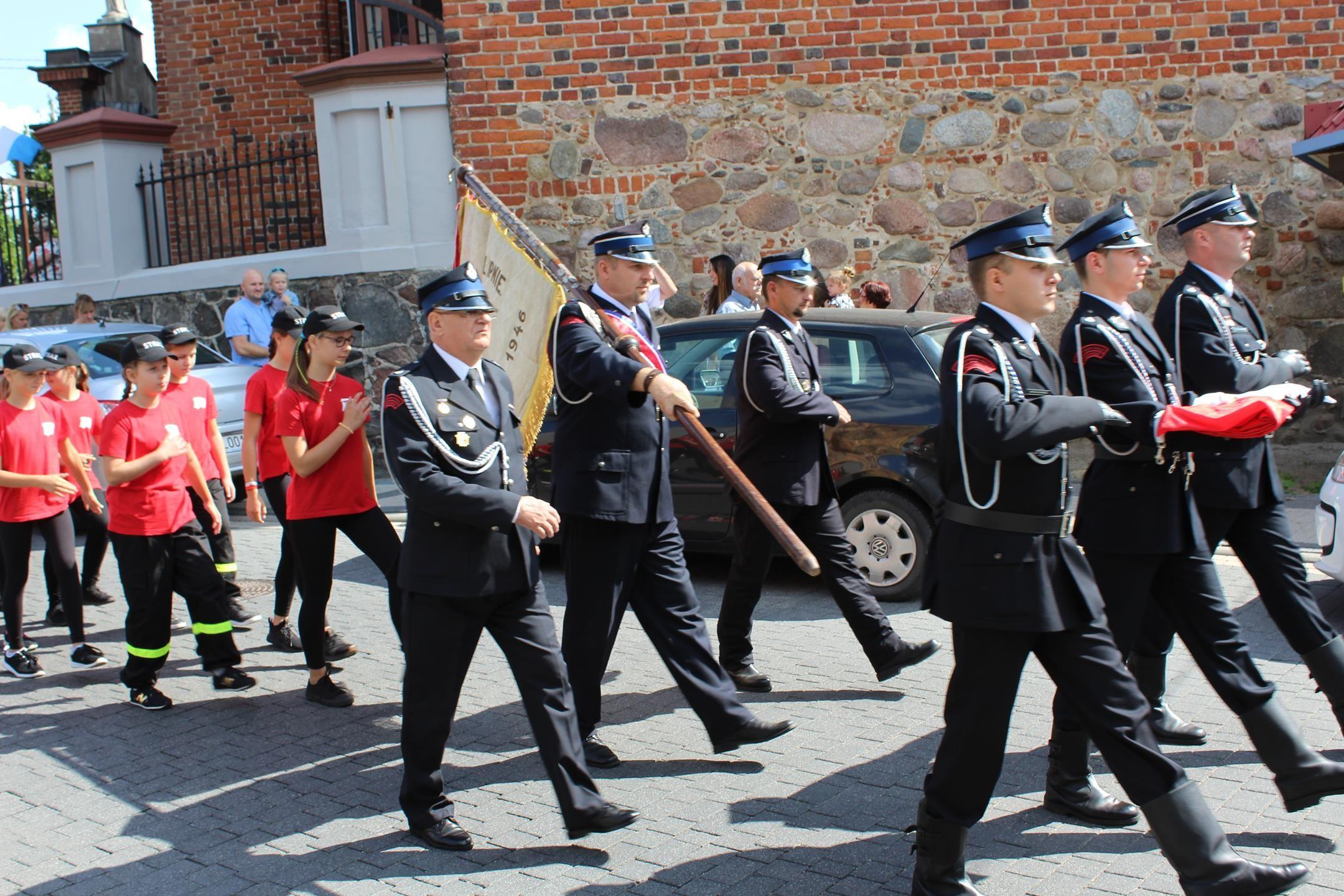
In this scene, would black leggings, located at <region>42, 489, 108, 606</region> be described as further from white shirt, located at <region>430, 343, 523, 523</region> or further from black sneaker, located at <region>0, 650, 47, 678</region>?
white shirt, located at <region>430, 343, 523, 523</region>

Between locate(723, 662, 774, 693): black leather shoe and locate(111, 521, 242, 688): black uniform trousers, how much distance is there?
2.42m

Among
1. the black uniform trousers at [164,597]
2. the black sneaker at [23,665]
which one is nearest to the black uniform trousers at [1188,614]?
the black uniform trousers at [164,597]

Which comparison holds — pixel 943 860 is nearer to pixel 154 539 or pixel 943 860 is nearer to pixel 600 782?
pixel 600 782

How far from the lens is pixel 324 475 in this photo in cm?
621

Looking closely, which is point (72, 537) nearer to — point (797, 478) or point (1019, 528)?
point (797, 478)

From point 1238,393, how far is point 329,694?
4026mm

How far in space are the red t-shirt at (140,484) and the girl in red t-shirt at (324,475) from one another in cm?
68

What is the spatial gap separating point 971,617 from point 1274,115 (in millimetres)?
9572

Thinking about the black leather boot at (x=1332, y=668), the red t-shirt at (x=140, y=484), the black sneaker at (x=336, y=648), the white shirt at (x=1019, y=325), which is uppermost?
the white shirt at (x=1019, y=325)

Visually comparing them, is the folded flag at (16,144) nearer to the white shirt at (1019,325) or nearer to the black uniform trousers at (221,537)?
the black uniform trousers at (221,537)

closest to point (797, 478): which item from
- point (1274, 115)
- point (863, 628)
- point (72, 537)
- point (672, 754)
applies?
point (863, 628)

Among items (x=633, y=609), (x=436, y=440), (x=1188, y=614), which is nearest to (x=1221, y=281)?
(x=1188, y=614)

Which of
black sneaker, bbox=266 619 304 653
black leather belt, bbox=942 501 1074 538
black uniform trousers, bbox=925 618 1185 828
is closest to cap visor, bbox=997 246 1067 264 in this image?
black leather belt, bbox=942 501 1074 538

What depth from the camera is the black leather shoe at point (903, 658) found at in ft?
19.5
